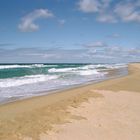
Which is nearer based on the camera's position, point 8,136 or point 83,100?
point 8,136

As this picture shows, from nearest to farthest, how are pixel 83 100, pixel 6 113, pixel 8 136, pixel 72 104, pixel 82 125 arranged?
pixel 8 136 → pixel 82 125 → pixel 6 113 → pixel 72 104 → pixel 83 100

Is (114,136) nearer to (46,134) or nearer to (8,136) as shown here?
(46,134)

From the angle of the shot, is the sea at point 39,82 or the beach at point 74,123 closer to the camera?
the beach at point 74,123

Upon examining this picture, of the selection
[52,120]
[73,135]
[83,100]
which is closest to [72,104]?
[83,100]

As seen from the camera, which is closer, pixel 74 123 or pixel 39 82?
pixel 74 123

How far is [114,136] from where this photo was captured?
5.42 m

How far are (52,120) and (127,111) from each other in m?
2.82

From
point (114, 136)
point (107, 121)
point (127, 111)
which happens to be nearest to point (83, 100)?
point (127, 111)

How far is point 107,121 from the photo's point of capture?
664 centimetres

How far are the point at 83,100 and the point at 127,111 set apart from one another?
2.34 m

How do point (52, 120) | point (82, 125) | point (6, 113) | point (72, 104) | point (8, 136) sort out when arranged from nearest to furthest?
1. point (8, 136)
2. point (82, 125)
3. point (52, 120)
4. point (6, 113)
5. point (72, 104)

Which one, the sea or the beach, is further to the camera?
the sea

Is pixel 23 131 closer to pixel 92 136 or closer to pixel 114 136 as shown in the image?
pixel 92 136

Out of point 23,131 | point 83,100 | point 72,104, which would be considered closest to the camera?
point 23,131
